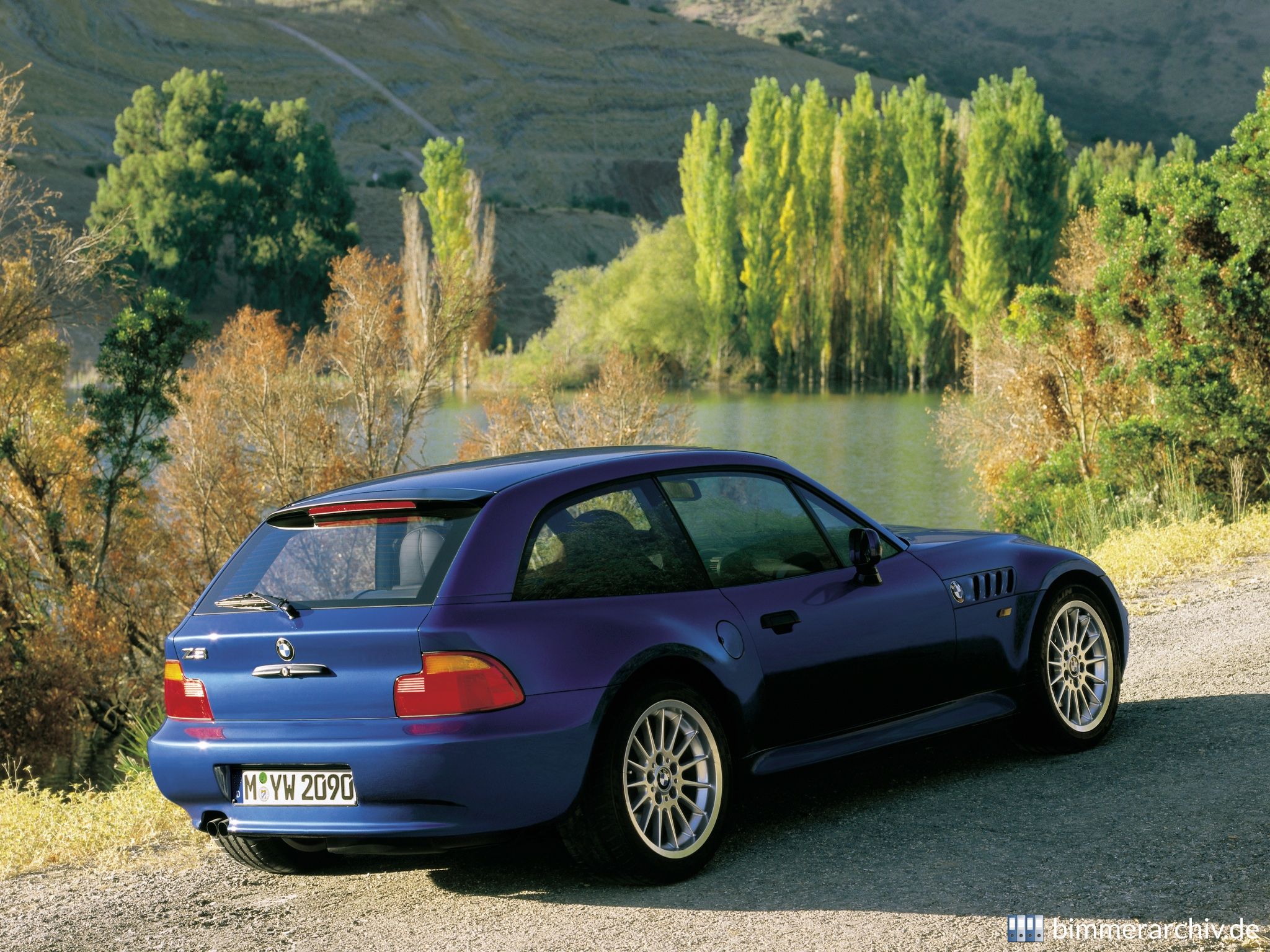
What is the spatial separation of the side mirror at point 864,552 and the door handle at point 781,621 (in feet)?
1.31

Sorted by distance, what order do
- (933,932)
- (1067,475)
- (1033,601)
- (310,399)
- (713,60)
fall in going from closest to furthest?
(933,932), (1033,601), (1067,475), (310,399), (713,60)

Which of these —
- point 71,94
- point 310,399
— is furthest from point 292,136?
point 310,399

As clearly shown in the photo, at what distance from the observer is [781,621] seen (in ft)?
17.3

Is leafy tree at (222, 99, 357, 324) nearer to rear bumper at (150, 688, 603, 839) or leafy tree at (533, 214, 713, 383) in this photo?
leafy tree at (533, 214, 713, 383)

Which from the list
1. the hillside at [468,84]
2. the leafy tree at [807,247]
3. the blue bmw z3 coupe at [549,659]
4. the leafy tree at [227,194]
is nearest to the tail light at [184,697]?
the blue bmw z3 coupe at [549,659]

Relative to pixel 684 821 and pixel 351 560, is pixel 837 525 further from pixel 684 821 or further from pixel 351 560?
pixel 351 560

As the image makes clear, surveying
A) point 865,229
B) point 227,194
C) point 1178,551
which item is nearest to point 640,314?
point 865,229

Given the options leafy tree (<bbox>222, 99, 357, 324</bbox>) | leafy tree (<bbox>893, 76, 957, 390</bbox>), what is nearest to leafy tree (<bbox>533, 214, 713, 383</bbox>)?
leafy tree (<bbox>893, 76, 957, 390</bbox>)

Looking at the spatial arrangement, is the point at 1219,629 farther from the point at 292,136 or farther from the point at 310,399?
the point at 292,136

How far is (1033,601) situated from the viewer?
6.25 m

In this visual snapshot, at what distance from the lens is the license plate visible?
14.9ft

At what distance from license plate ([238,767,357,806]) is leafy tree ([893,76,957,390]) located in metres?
54.7

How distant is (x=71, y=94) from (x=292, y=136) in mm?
39962

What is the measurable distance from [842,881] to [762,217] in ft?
184
